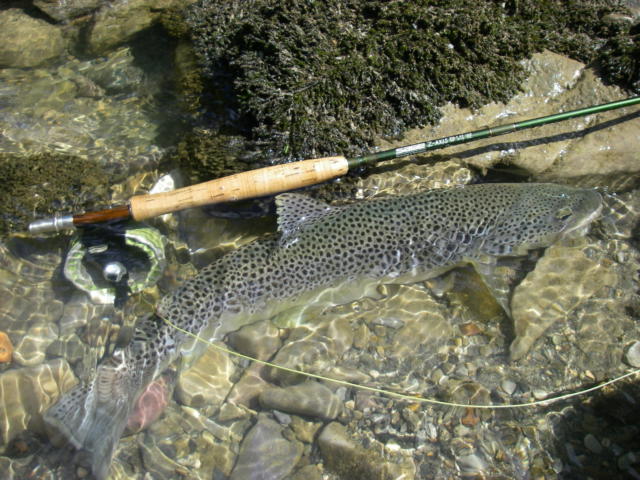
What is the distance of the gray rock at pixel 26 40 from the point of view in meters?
7.86

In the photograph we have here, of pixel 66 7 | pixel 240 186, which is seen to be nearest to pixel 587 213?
pixel 240 186

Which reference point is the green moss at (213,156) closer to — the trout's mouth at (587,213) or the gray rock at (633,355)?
the trout's mouth at (587,213)

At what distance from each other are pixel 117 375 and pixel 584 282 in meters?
5.11

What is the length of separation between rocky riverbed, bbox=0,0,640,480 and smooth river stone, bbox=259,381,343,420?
2 cm

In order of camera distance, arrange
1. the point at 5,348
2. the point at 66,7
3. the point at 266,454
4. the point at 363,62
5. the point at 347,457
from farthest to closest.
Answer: the point at 66,7
the point at 363,62
the point at 5,348
the point at 266,454
the point at 347,457

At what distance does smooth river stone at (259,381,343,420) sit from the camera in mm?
4648

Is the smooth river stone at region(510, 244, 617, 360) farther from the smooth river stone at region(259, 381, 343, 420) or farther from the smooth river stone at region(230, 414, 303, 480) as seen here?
the smooth river stone at region(230, 414, 303, 480)

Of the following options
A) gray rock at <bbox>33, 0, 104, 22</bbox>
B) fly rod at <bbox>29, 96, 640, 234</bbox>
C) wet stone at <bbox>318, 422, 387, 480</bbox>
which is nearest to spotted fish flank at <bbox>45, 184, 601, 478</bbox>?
fly rod at <bbox>29, 96, 640, 234</bbox>

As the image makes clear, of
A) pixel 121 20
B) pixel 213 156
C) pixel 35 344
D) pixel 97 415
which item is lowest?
pixel 35 344

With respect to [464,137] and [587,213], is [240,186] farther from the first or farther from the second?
[587,213]

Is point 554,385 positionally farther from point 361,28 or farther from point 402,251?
point 361,28

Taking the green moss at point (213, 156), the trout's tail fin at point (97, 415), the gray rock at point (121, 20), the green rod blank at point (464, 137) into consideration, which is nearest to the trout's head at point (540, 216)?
the green rod blank at point (464, 137)

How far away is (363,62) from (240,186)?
6.70 feet

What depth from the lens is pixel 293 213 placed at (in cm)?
505
